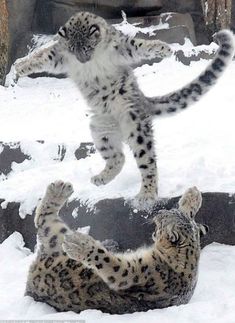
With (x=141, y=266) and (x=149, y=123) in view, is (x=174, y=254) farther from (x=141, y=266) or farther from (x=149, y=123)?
(x=149, y=123)

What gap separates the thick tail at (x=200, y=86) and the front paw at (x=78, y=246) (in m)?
2.09

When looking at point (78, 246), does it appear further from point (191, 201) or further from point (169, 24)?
point (169, 24)

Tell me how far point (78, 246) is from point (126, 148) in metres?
3.27

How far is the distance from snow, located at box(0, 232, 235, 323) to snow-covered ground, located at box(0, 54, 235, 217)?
1.99 feet

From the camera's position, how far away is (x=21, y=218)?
631 centimetres

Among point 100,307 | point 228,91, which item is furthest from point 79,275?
point 228,91

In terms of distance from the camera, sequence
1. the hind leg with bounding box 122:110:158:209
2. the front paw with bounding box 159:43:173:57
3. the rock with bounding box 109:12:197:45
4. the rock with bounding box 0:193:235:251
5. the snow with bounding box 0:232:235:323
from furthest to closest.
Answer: the rock with bounding box 109:12:197:45, the front paw with bounding box 159:43:173:57, the hind leg with bounding box 122:110:158:209, the rock with bounding box 0:193:235:251, the snow with bounding box 0:232:235:323

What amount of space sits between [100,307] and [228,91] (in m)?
7.68

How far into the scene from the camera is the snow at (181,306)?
4.26 m

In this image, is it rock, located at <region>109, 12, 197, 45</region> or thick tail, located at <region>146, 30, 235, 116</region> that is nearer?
thick tail, located at <region>146, 30, 235, 116</region>

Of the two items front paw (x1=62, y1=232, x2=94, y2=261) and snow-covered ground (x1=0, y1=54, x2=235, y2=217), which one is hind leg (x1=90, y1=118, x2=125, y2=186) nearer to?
snow-covered ground (x1=0, y1=54, x2=235, y2=217)

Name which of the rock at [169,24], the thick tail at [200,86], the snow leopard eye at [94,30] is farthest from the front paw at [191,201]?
the rock at [169,24]

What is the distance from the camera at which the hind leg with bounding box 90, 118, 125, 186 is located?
21.1ft

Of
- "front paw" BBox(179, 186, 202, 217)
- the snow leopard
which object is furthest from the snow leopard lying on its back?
the snow leopard
